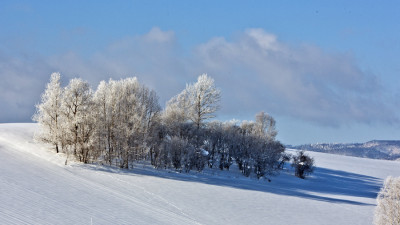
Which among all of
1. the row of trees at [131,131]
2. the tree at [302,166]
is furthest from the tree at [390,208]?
the tree at [302,166]

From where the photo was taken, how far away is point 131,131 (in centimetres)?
4106

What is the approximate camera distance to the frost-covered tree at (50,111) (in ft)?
136

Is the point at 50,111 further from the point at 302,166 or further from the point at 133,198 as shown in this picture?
the point at 302,166

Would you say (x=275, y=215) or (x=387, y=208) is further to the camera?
(x=275, y=215)

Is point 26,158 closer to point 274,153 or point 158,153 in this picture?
point 158,153

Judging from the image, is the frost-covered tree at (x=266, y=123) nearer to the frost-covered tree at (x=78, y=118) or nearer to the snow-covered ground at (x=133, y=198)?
the snow-covered ground at (x=133, y=198)

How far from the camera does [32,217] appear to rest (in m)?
18.7

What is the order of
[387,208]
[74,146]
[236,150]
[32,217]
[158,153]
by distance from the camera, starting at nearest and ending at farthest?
1. [32,217]
2. [387,208]
3. [74,146]
4. [158,153]
5. [236,150]

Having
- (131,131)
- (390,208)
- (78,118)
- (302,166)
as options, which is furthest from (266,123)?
(390,208)

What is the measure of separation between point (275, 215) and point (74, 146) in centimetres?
2371

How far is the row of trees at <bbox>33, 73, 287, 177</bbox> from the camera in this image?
41062 mm

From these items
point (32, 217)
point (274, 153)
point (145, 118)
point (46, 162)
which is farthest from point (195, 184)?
point (274, 153)

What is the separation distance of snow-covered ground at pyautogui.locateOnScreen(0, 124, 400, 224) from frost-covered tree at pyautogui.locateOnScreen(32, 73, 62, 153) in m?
1.84

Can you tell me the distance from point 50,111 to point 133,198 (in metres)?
19.8
